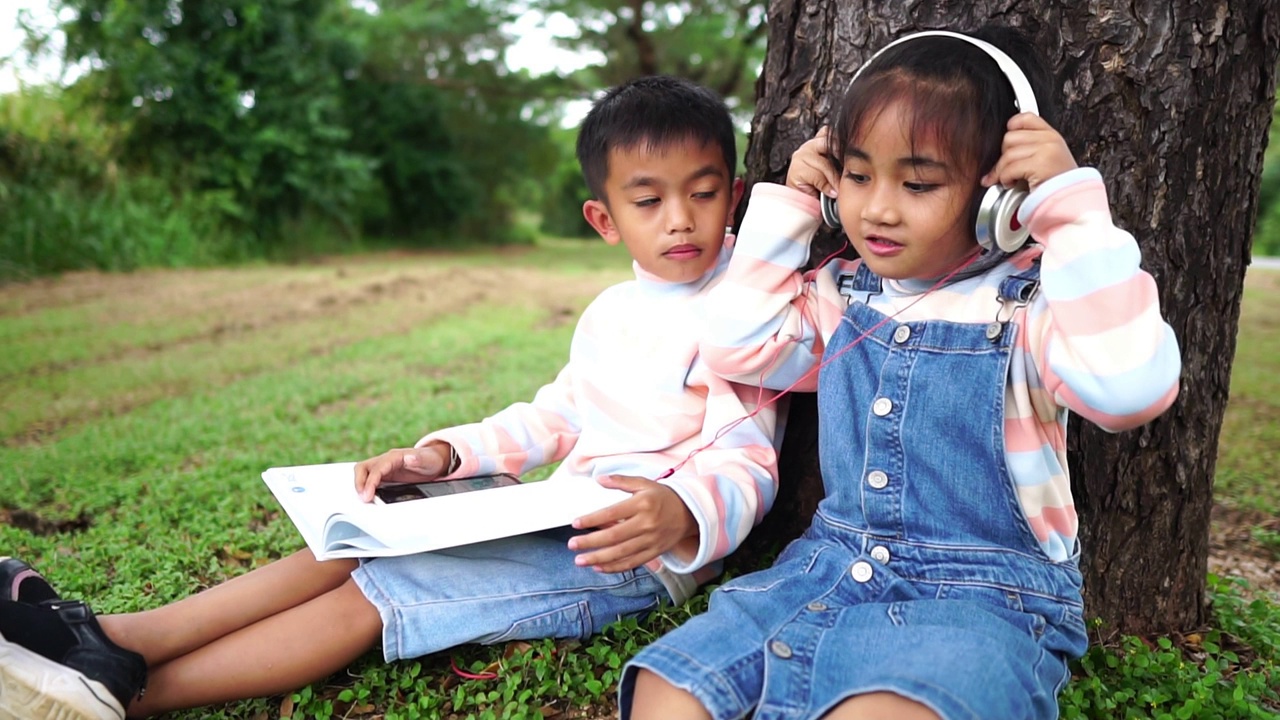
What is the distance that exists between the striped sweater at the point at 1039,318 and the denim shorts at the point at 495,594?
0.53 metres

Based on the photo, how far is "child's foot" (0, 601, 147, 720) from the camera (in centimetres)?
164

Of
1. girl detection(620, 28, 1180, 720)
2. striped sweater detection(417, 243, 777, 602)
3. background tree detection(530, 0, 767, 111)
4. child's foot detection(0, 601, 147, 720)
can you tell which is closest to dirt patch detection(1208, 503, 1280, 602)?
girl detection(620, 28, 1180, 720)

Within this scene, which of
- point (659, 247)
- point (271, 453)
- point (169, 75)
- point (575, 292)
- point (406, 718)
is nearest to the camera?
point (406, 718)

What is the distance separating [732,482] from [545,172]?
882 inches

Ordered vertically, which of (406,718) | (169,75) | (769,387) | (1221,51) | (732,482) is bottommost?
(406,718)

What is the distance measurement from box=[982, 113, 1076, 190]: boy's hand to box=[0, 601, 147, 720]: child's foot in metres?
1.77

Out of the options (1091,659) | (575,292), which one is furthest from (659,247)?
(575,292)

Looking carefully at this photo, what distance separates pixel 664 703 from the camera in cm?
151

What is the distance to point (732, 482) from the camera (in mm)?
1930

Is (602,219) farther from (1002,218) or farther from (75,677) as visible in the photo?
(75,677)

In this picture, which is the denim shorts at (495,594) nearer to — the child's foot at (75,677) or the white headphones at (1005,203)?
the child's foot at (75,677)

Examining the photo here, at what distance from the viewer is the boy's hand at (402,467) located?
211 cm

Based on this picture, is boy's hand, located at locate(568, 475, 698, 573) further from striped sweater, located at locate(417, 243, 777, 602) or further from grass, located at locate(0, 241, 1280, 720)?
grass, located at locate(0, 241, 1280, 720)

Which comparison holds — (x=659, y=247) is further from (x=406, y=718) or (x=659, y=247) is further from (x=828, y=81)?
(x=406, y=718)
